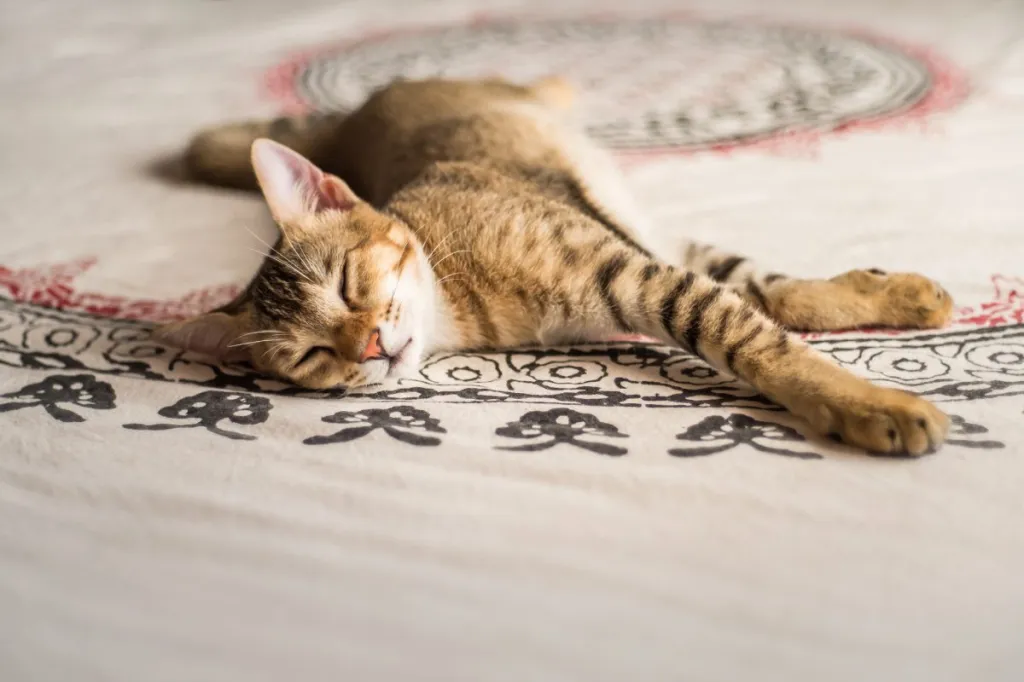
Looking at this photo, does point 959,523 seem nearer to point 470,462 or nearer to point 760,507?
point 760,507

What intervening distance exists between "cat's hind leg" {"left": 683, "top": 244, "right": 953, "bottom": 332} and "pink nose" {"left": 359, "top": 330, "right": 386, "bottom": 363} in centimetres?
70

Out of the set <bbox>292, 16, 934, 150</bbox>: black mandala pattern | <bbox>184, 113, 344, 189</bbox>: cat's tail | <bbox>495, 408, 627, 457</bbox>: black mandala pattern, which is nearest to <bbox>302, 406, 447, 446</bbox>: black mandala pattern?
<bbox>495, 408, 627, 457</bbox>: black mandala pattern

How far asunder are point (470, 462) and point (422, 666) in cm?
32

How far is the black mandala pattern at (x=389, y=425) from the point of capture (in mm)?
1139

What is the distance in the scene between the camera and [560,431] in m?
1.14

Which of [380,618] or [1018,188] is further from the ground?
[1018,188]

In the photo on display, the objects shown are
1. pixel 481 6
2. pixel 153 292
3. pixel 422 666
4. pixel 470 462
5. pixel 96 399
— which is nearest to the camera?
pixel 422 666

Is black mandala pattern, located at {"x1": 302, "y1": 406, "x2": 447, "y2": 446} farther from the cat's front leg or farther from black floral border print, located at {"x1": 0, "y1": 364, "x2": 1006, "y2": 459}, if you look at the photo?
the cat's front leg

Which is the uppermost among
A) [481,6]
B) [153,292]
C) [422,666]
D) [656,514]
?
[481,6]

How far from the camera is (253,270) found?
1.92m

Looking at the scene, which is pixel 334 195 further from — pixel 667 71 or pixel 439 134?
pixel 667 71

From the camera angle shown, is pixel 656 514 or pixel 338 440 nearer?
pixel 656 514

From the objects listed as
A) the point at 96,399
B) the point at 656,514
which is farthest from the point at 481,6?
the point at 656,514

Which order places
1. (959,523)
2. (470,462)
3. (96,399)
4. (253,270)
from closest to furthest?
(959,523)
(470,462)
(96,399)
(253,270)
